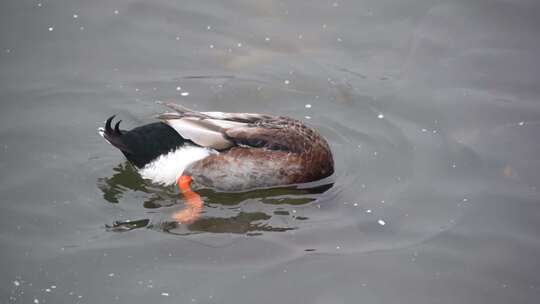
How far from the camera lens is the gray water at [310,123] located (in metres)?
5.67

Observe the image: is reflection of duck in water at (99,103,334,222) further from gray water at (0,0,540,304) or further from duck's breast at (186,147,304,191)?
gray water at (0,0,540,304)

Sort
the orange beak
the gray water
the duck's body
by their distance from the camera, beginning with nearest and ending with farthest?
the gray water < the orange beak < the duck's body

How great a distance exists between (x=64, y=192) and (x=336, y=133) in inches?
101

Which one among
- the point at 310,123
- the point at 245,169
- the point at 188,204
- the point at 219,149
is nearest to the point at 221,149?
the point at 219,149

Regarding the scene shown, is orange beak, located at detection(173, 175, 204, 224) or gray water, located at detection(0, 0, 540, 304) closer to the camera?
gray water, located at detection(0, 0, 540, 304)

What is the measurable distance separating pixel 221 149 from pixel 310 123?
1275mm

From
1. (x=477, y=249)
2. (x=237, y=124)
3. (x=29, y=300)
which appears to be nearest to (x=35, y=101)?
(x=237, y=124)

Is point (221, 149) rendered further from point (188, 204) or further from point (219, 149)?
point (188, 204)

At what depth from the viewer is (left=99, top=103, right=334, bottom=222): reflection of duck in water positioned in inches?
254

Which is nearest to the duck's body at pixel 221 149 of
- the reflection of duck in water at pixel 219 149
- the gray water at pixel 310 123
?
the reflection of duck in water at pixel 219 149

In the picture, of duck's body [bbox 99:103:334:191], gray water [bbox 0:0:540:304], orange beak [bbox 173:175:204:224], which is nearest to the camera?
gray water [bbox 0:0:540:304]

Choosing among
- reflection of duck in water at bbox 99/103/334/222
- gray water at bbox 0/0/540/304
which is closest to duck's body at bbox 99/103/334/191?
reflection of duck in water at bbox 99/103/334/222

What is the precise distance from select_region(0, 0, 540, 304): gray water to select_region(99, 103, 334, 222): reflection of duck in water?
0.52ft

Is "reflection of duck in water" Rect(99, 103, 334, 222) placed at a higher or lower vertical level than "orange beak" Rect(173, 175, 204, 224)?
higher
